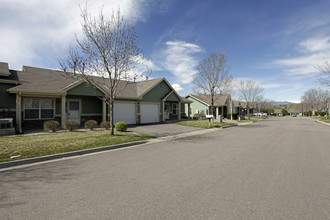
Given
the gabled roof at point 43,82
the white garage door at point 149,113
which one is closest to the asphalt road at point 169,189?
the gabled roof at point 43,82

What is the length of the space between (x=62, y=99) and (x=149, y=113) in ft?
30.5

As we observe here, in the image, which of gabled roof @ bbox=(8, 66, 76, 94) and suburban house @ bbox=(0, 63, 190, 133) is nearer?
suburban house @ bbox=(0, 63, 190, 133)

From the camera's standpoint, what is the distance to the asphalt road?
129 inches

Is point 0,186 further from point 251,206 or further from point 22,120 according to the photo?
point 22,120

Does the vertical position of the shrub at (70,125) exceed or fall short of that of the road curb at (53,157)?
it exceeds it

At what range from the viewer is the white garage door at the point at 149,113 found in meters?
20.5

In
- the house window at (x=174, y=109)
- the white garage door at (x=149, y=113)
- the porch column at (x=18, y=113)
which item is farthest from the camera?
the house window at (x=174, y=109)

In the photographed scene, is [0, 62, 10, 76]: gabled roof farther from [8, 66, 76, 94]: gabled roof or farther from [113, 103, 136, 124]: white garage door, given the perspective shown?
[113, 103, 136, 124]: white garage door

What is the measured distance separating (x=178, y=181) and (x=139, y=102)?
1592 cm

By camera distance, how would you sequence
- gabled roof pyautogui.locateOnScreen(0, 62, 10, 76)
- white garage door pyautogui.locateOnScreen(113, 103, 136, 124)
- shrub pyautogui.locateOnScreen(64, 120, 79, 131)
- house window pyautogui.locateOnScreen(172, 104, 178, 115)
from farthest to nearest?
house window pyautogui.locateOnScreen(172, 104, 178, 115) < white garage door pyautogui.locateOnScreen(113, 103, 136, 124) < shrub pyautogui.locateOnScreen(64, 120, 79, 131) < gabled roof pyautogui.locateOnScreen(0, 62, 10, 76)

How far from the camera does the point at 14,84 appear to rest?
13312 mm

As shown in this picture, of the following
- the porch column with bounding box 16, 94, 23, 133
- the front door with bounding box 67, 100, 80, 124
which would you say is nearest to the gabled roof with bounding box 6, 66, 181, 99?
the porch column with bounding box 16, 94, 23, 133

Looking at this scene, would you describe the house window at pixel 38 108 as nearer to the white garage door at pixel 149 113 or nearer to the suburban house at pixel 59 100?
the suburban house at pixel 59 100

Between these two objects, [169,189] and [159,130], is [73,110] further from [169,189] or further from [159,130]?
[169,189]
